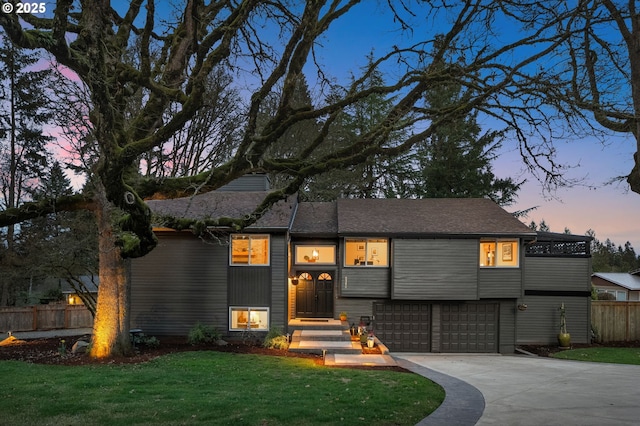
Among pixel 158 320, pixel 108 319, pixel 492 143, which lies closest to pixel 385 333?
pixel 158 320

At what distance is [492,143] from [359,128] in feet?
28.0

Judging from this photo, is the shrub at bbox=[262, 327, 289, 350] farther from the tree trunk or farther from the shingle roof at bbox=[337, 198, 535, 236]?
the shingle roof at bbox=[337, 198, 535, 236]

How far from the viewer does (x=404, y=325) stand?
18469mm

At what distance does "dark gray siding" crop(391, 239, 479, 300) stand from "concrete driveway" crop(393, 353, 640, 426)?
11.2 feet

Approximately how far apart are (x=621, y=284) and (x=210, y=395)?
3200cm

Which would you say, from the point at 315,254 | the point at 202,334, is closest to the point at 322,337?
the point at 202,334

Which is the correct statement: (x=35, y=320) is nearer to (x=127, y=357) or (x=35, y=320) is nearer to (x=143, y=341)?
(x=143, y=341)

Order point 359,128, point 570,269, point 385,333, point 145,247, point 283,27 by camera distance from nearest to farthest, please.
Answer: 1. point 283,27
2. point 145,247
3. point 385,333
4. point 570,269
5. point 359,128

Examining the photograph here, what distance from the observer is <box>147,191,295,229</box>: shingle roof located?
16.8m

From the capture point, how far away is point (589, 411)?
25.9 ft

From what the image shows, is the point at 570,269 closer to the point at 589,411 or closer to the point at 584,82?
the point at 589,411

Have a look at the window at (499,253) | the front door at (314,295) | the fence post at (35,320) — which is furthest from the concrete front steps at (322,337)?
the fence post at (35,320)

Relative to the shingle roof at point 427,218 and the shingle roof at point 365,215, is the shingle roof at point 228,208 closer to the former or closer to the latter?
the shingle roof at point 365,215

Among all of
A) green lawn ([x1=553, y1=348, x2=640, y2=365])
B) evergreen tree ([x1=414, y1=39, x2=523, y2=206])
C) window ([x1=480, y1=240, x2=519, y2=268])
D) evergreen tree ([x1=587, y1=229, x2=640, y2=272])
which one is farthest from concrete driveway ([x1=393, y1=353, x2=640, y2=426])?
evergreen tree ([x1=587, y1=229, x2=640, y2=272])
